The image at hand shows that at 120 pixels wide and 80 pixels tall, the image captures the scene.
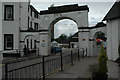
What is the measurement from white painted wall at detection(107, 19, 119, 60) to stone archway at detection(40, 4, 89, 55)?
5.86m

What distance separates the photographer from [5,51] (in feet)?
74.2

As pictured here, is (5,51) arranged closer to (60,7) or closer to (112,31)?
→ (60,7)

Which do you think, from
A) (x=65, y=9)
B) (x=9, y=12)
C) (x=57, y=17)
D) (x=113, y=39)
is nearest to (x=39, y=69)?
(x=113, y=39)

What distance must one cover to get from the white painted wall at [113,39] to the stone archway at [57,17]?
586 cm

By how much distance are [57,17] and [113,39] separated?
31.8 ft

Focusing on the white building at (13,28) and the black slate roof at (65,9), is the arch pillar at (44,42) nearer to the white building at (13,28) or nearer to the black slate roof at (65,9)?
the white building at (13,28)

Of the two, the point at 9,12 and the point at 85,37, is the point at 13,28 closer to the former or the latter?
the point at 9,12

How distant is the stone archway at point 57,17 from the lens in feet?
77.2

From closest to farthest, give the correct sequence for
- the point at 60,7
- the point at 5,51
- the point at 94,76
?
the point at 94,76, the point at 5,51, the point at 60,7

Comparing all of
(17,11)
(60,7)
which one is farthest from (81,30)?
(17,11)

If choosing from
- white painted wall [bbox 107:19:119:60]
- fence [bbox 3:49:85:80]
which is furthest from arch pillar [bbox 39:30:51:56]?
white painted wall [bbox 107:19:119:60]

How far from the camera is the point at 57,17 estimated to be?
24.5 metres

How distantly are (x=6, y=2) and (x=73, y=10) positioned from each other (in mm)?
8697

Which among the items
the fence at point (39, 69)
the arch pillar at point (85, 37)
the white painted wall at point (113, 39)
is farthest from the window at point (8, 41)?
the white painted wall at point (113, 39)
